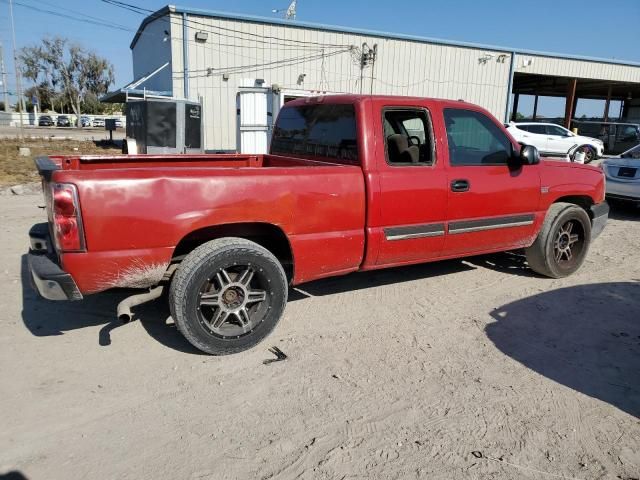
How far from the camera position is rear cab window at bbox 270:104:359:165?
4.34 meters

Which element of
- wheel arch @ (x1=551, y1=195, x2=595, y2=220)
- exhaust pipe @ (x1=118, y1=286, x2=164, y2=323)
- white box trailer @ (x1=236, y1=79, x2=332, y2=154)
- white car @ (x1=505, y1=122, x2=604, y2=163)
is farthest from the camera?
white car @ (x1=505, y1=122, x2=604, y2=163)

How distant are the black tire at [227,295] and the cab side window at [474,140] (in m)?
2.10

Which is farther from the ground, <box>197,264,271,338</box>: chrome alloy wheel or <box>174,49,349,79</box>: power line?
<box>174,49,349,79</box>: power line

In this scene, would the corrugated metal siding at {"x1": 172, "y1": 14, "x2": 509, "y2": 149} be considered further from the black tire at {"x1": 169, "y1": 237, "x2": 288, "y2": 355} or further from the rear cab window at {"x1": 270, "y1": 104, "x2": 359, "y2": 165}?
the black tire at {"x1": 169, "y1": 237, "x2": 288, "y2": 355}

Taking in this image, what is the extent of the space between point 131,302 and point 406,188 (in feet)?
7.80

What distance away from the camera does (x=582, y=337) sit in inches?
163

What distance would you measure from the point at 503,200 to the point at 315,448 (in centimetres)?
328

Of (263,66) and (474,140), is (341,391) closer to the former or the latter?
(474,140)

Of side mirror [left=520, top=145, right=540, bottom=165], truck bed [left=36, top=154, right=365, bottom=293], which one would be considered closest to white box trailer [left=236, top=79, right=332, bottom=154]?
side mirror [left=520, top=145, right=540, bottom=165]

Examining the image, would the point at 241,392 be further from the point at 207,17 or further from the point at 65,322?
the point at 207,17

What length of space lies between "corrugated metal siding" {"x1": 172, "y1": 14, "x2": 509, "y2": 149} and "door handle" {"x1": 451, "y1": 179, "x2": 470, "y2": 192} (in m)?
14.7

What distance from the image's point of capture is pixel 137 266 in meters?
3.33

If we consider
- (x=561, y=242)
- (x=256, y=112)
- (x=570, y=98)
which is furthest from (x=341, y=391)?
(x=570, y=98)

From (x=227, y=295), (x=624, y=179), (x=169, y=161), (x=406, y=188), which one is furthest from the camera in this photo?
(x=624, y=179)
